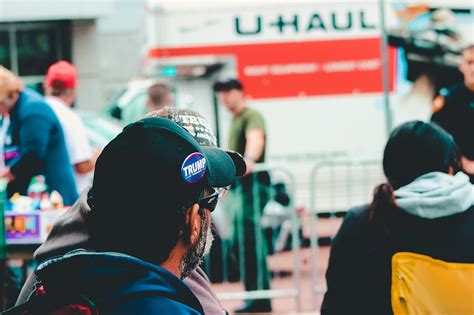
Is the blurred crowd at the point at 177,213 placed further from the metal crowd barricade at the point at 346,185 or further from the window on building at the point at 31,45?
the window on building at the point at 31,45

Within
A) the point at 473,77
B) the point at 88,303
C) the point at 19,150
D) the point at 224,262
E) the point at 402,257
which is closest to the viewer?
the point at 88,303

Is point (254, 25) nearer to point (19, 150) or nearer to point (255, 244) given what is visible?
point (255, 244)

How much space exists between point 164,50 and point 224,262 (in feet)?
16.2

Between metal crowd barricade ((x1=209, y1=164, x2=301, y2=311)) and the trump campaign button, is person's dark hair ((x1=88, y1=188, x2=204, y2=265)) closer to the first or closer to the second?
the trump campaign button

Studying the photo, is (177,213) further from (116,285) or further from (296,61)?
(296,61)

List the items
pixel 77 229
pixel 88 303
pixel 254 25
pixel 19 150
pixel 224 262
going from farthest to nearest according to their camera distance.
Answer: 1. pixel 254 25
2. pixel 224 262
3. pixel 19 150
4. pixel 77 229
5. pixel 88 303

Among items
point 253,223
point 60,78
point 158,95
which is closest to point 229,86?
point 158,95

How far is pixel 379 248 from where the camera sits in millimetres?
3336

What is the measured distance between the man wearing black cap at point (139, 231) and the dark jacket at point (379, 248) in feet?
4.65

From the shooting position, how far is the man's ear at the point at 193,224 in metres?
1.97

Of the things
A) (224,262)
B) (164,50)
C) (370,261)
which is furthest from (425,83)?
(370,261)

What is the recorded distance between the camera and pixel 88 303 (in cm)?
186

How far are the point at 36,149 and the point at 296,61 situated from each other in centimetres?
→ 644

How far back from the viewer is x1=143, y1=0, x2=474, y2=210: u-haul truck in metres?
11.9
